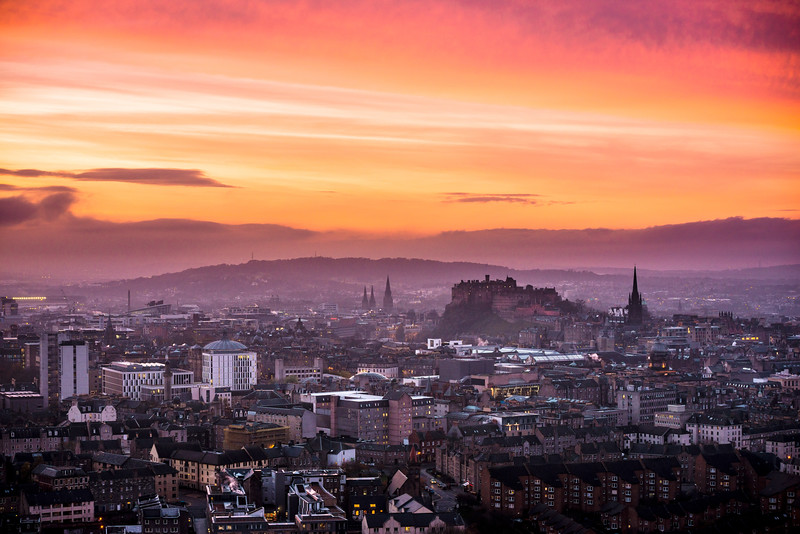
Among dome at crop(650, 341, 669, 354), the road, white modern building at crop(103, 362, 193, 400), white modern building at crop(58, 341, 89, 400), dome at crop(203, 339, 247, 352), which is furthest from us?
dome at crop(650, 341, 669, 354)

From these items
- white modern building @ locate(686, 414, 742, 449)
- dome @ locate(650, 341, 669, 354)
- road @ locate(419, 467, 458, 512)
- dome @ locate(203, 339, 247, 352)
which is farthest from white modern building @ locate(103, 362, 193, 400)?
dome @ locate(650, 341, 669, 354)

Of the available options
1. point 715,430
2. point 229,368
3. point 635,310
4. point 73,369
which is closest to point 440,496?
point 715,430

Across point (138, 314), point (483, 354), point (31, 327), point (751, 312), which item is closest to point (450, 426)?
point (483, 354)

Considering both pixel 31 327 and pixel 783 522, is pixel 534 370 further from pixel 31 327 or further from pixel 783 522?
pixel 31 327

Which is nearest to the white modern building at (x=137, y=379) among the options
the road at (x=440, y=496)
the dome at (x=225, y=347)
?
the dome at (x=225, y=347)

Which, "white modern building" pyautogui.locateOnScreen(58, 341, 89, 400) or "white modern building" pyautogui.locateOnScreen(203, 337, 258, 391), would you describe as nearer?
"white modern building" pyautogui.locateOnScreen(58, 341, 89, 400)

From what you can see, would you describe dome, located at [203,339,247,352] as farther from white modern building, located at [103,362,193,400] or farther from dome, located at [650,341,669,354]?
dome, located at [650,341,669,354]
